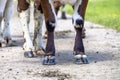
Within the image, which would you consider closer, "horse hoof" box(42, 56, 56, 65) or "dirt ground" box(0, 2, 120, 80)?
"dirt ground" box(0, 2, 120, 80)

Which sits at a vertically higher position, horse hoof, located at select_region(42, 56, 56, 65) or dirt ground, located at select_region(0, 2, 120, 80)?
horse hoof, located at select_region(42, 56, 56, 65)

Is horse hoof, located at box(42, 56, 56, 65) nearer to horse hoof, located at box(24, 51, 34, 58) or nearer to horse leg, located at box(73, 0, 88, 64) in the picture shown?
horse leg, located at box(73, 0, 88, 64)

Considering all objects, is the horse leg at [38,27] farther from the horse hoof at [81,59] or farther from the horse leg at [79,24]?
the horse hoof at [81,59]

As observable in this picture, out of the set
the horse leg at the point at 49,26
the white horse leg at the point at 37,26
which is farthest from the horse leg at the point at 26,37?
the horse leg at the point at 49,26

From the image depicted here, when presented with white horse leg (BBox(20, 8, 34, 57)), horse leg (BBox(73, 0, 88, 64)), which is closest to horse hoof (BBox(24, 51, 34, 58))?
white horse leg (BBox(20, 8, 34, 57))

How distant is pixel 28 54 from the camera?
10922 millimetres

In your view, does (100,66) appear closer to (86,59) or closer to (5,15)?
(86,59)

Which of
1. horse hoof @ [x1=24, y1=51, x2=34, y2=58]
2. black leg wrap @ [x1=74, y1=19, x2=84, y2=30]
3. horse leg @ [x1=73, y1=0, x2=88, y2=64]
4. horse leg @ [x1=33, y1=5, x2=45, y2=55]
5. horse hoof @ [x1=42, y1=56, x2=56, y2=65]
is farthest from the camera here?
horse leg @ [x1=33, y1=5, x2=45, y2=55]

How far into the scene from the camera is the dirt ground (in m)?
8.97

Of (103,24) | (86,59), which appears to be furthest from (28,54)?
(103,24)

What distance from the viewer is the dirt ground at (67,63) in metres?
8.97

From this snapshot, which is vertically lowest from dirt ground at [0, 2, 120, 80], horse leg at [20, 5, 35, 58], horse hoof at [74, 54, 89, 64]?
dirt ground at [0, 2, 120, 80]

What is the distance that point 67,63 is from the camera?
10078 mm

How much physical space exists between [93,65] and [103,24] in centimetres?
828
